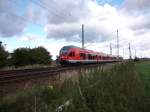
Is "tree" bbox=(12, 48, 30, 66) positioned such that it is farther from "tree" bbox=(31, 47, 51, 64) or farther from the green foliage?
"tree" bbox=(31, 47, 51, 64)

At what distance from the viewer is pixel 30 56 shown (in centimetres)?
6931

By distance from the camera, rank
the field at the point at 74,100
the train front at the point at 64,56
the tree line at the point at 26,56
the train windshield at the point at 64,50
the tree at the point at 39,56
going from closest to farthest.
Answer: the field at the point at 74,100
the train front at the point at 64,56
the train windshield at the point at 64,50
the tree line at the point at 26,56
the tree at the point at 39,56

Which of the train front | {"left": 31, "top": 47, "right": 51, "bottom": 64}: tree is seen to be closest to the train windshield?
the train front

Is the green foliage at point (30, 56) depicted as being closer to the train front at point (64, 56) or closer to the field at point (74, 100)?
the train front at point (64, 56)

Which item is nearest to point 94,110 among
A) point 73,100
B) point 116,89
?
point 73,100

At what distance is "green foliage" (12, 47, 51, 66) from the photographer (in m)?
66.2

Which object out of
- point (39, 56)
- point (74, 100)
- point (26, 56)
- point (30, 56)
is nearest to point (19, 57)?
point (26, 56)

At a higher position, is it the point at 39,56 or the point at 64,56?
the point at 39,56

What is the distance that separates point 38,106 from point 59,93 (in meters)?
2.13

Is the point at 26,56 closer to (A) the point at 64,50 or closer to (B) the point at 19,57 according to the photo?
(B) the point at 19,57

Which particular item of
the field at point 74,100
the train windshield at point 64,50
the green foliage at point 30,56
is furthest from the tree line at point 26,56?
the field at point 74,100

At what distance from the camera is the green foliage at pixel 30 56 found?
66188 millimetres

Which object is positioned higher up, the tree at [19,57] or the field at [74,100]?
the tree at [19,57]

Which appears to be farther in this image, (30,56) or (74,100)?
(30,56)
